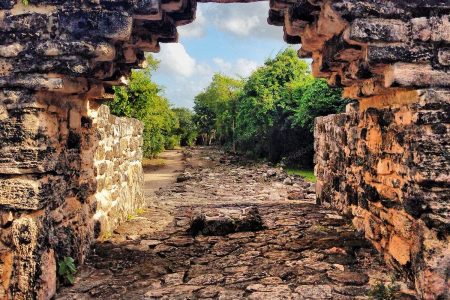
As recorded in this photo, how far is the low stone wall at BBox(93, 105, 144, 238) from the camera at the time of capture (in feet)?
17.4

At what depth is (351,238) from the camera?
5.08 metres

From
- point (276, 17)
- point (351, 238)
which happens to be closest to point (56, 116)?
point (276, 17)

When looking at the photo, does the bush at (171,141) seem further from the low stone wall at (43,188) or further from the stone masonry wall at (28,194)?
the stone masonry wall at (28,194)

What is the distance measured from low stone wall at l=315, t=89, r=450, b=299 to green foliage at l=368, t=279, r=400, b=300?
188 millimetres

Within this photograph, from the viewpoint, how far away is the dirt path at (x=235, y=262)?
12.0ft

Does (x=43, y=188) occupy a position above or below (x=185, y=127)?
below

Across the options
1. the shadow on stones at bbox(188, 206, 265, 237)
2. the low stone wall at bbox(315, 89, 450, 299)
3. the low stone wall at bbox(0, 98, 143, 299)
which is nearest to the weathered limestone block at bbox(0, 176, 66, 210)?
the low stone wall at bbox(0, 98, 143, 299)

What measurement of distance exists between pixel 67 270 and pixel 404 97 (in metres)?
3.61

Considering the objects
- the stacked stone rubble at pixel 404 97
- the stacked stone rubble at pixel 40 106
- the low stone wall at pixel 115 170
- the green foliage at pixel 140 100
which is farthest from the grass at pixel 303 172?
the stacked stone rubble at pixel 40 106

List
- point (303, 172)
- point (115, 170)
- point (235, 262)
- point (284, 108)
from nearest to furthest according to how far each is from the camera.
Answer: point (235, 262) → point (115, 170) → point (303, 172) → point (284, 108)

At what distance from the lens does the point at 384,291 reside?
3.47 meters

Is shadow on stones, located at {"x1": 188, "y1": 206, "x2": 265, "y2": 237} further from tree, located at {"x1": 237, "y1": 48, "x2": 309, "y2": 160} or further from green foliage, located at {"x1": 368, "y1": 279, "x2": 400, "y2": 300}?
tree, located at {"x1": 237, "y1": 48, "x2": 309, "y2": 160}

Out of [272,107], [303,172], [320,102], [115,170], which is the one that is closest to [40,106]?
[115,170]

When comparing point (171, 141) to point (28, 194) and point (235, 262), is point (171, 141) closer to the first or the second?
point (235, 262)
